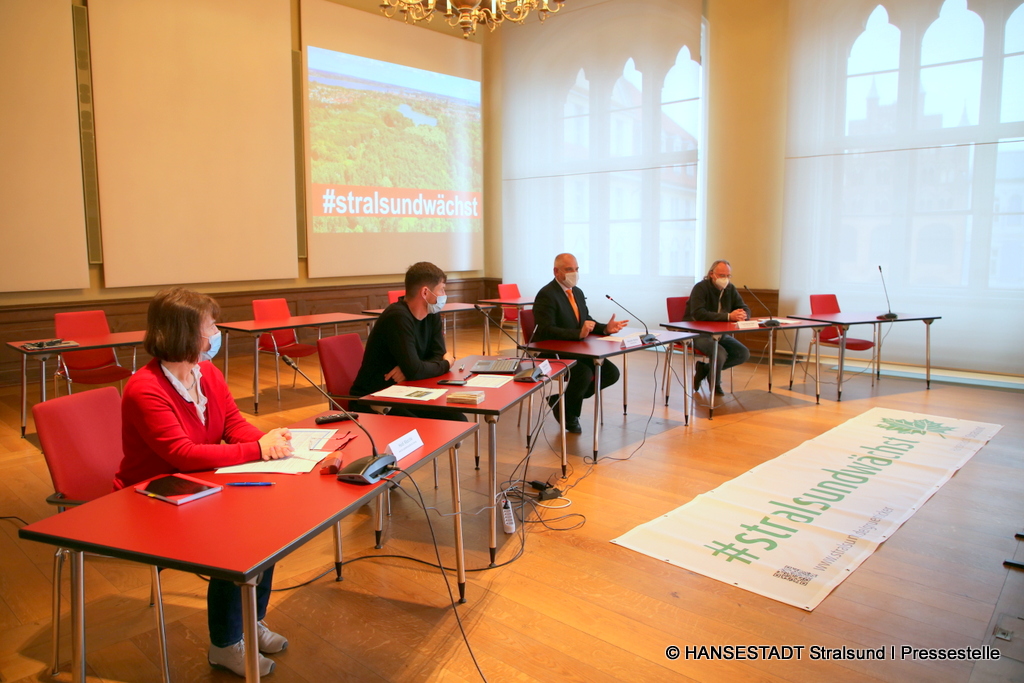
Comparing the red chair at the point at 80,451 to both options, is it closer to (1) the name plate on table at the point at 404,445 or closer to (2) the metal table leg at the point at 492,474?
(1) the name plate on table at the point at 404,445

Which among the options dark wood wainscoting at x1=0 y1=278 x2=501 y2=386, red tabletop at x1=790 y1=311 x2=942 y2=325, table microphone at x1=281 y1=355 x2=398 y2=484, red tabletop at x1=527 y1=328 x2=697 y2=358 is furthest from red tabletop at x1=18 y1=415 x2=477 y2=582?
red tabletop at x1=790 y1=311 x2=942 y2=325

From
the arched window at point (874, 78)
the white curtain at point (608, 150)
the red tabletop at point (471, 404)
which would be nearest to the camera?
the red tabletop at point (471, 404)

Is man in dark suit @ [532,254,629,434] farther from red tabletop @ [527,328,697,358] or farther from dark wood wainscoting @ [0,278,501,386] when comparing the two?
dark wood wainscoting @ [0,278,501,386]

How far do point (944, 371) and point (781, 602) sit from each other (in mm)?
5323

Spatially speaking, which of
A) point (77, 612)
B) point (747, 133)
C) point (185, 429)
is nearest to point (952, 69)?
point (747, 133)

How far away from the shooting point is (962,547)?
2949 mm

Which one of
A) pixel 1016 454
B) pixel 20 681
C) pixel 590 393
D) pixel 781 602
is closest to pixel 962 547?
pixel 781 602

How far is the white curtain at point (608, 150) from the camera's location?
8.16 meters

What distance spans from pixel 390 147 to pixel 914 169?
19.9 feet

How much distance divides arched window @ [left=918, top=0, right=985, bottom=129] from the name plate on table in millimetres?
6539

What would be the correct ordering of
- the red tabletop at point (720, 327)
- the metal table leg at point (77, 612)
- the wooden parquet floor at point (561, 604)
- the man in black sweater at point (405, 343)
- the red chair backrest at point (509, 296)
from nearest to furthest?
the metal table leg at point (77, 612) < the wooden parquet floor at point (561, 604) < the man in black sweater at point (405, 343) < the red tabletop at point (720, 327) < the red chair backrest at point (509, 296)

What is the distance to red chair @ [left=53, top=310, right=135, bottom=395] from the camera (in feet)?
16.0

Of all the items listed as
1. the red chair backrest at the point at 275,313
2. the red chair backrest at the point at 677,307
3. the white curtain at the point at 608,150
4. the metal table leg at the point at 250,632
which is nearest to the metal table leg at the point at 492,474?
the metal table leg at the point at 250,632

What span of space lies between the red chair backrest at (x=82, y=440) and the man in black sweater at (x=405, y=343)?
1.18 m
